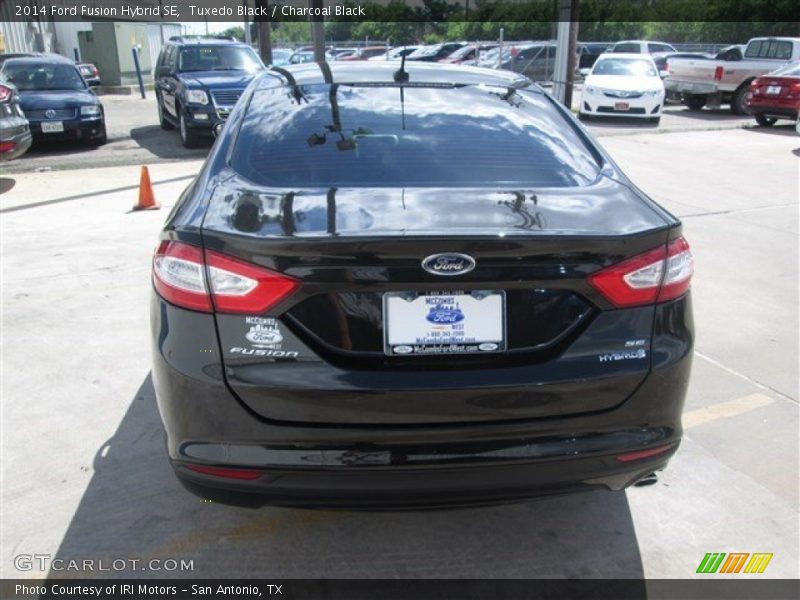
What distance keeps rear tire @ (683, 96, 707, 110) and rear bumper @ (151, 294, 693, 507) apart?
64.4ft

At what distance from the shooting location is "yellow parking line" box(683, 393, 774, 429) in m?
3.72

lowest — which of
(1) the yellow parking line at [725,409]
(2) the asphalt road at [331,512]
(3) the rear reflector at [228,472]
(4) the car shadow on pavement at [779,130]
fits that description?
(4) the car shadow on pavement at [779,130]

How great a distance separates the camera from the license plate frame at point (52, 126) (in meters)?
11.8

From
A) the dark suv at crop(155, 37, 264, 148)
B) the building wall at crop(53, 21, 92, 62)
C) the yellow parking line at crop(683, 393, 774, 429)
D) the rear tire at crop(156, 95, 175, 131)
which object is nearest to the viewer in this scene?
the yellow parking line at crop(683, 393, 774, 429)

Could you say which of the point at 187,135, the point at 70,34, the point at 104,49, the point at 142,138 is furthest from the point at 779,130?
the point at 70,34

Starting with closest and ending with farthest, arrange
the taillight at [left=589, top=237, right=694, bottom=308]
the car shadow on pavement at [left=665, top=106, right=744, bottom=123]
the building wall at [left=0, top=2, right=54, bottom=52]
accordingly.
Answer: the taillight at [left=589, top=237, right=694, bottom=308], the car shadow on pavement at [left=665, top=106, right=744, bottom=123], the building wall at [left=0, top=2, right=54, bottom=52]

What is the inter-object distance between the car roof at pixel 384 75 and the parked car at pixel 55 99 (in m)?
9.73

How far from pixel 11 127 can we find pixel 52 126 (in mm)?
2916

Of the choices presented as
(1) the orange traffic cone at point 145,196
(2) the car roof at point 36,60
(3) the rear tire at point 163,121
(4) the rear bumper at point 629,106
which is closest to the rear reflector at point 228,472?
(1) the orange traffic cone at point 145,196

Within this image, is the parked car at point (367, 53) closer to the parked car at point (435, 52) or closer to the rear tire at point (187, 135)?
the parked car at point (435, 52)

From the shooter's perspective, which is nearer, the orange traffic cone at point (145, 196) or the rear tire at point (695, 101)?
the orange traffic cone at point (145, 196)

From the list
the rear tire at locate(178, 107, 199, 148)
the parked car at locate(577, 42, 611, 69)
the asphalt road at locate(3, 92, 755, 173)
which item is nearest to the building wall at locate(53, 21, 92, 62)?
the asphalt road at locate(3, 92, 755, 173)

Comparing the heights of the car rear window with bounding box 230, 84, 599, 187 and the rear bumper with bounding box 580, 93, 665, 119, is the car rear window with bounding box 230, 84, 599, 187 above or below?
above

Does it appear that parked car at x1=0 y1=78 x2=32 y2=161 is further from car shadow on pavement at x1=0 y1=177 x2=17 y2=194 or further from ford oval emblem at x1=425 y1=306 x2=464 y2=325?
ford oval emblem at x1=425 y1=306 x2=464 y2=325
